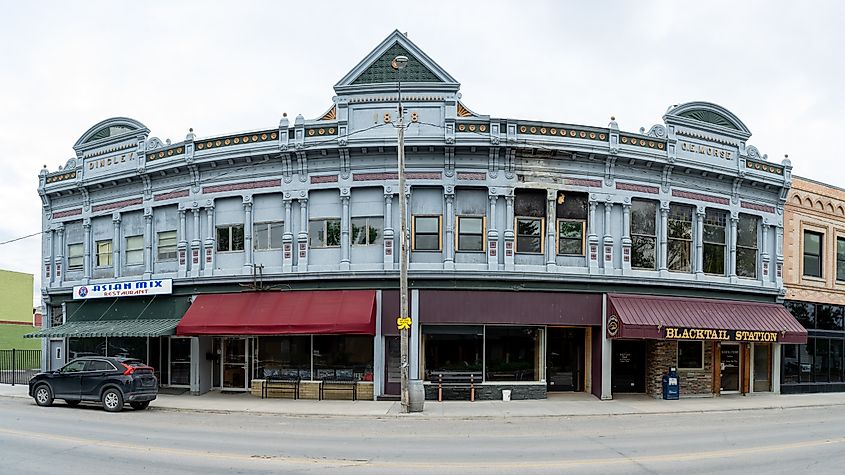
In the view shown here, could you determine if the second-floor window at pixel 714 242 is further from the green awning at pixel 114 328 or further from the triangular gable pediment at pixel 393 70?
the green awning at pixel 114 328

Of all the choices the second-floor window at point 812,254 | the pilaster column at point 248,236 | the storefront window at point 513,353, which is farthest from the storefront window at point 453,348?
the second-floor window at point 812,254

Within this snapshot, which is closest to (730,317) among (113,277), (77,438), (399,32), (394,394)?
(394,394)

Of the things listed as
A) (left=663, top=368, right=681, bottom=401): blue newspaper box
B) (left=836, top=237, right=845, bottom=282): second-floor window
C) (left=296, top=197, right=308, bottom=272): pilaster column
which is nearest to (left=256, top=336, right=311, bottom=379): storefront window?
(left=296, top=197, right=308, bottom=272): pilaster column

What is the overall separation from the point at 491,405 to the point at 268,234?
1043cm

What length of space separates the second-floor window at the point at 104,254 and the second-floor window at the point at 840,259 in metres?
32.5

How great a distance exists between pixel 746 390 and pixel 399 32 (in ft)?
64.8

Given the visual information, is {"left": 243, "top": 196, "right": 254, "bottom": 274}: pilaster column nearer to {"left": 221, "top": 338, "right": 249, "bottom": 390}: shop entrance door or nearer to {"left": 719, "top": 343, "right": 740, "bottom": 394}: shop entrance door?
{"left": 221, "top": 338, "right": 249, "bottom": 390}: shop entrance door

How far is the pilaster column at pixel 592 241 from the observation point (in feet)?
73.5

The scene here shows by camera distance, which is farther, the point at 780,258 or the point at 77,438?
the point at 780,258

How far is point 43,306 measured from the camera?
28.3 meters

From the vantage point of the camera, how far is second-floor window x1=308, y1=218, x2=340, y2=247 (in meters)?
22.7

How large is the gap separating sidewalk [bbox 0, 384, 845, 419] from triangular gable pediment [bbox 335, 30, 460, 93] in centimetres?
1123

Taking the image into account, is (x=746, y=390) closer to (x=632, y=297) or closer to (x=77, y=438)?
(x=632, y=297)

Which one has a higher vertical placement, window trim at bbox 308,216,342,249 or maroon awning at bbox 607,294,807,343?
window trim at bbox 308,216,342,249
